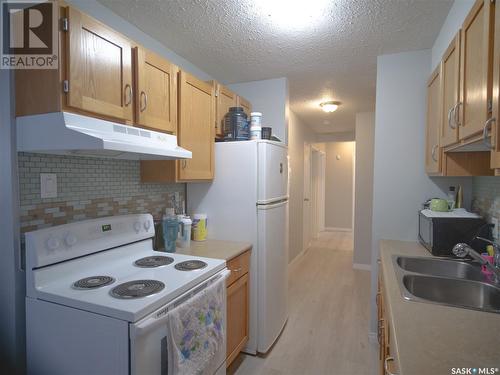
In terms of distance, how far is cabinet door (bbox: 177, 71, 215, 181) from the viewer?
192cm

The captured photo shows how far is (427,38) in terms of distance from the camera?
6.63ft

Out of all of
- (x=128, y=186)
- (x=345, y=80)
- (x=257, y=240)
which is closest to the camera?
(x=128, y=186)

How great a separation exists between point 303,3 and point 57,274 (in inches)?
76.0

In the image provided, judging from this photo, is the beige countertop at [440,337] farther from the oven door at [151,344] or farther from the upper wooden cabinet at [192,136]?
the upper wooden cabinet at [192,136]

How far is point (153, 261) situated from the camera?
Result: 1.62m

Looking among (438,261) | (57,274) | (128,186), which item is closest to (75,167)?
(128,186)

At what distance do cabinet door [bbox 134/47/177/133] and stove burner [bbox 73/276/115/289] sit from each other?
2.73 feet

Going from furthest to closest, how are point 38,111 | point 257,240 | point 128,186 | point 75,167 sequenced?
point 257,240 < point 128,186 < point 75,167 < point 38,111

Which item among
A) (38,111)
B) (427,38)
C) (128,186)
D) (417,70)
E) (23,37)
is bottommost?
(128,186)

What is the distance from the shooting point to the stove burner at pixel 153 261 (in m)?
1.56

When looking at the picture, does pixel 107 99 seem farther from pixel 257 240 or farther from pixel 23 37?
pixel 257 240

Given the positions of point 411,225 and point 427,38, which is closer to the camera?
point 427,38

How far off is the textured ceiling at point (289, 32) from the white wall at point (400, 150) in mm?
174

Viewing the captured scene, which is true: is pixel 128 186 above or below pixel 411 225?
above
